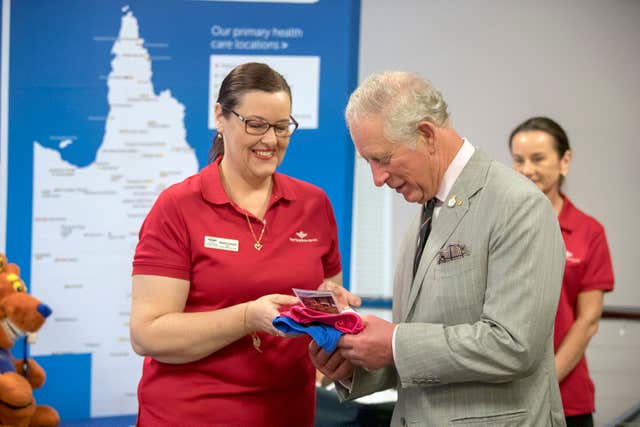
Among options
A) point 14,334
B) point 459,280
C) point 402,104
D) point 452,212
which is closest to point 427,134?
point 402,104

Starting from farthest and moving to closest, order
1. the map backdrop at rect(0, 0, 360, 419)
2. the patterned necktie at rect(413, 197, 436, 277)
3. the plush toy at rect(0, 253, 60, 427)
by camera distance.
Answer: the map backdrop at rect(0, 0, 360, 419) < the plush toy at rect(0, 253, 60, 427) < the patterned necktie at rect(413, 197, 436, 277)

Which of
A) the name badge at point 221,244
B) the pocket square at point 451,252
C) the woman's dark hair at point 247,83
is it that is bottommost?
the name badge at point 221,244

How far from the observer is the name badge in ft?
7.26

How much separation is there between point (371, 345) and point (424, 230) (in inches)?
13.8

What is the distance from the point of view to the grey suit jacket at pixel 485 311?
1.76m

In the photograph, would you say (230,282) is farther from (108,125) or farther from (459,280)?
(108,125)

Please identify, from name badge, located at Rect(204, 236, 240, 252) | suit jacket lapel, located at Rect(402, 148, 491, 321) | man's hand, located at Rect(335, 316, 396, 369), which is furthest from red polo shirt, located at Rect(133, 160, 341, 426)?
suit jacket lapel, located at Rect(402, 148, 491, 321)

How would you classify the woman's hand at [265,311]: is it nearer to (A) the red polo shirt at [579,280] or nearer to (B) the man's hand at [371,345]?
(B) the man's hand at [371,345]

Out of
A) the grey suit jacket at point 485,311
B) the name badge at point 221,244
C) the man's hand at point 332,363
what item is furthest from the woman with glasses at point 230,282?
the grey suit jacket at point 485,311

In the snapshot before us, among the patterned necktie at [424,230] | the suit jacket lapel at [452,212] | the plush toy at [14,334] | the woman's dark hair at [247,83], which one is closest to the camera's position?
the suit jacket lapel at [452,212]

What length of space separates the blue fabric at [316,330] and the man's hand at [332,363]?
0.09 meters

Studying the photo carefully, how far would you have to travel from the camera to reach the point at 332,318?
1.98m

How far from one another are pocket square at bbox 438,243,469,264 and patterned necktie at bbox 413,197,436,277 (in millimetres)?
137

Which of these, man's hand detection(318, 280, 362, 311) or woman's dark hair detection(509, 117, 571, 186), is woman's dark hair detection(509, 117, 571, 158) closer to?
woman's dark hair detection(509, 117, 571, 186)
